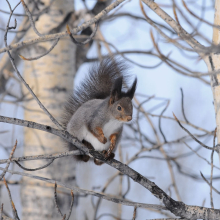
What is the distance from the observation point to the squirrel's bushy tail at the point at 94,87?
1.35 metres

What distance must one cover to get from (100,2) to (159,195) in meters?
1.35

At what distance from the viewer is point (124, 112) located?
112 centimetres

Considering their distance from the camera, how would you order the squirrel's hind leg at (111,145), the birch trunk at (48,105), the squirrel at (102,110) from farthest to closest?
the birch trunk at (48,105)
the squirrel at (102,110)
the squirrel's hind leg at (111,145)

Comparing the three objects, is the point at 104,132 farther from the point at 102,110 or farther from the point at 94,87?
the point at 94,87

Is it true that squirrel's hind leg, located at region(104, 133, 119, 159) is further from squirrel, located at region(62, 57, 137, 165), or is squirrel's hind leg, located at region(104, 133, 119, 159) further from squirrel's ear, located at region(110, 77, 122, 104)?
squirrel's ear, located at region(110, 77, 122, 104)

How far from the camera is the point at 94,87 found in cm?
140

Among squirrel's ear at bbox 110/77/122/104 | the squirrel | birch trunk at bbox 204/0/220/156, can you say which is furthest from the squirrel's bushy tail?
birch trunk at bbox 204/0/220/156

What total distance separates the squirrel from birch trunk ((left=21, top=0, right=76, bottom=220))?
32cm

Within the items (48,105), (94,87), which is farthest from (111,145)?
(48,105)

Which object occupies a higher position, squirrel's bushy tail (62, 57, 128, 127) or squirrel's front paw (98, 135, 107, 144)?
squirrel's bushy tail (62, 57, 128, 127)

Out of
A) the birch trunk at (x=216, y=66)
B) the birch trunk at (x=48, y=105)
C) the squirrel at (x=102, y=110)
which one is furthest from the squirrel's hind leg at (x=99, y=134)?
the birch trunk at (x=48, y=105)

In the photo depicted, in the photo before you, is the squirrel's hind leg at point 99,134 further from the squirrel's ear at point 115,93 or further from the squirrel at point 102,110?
the squirrel's ear at point 115,93

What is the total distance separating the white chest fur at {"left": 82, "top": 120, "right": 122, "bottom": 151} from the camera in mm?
1171

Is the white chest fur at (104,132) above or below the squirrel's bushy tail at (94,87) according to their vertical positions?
below
